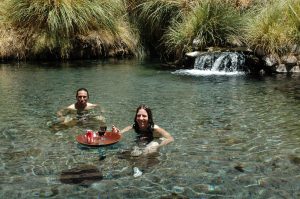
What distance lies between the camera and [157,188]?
5.11 meters

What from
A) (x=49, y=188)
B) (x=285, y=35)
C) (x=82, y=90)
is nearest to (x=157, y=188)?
(x=49, y=188)

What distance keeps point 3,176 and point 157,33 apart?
14.4 m


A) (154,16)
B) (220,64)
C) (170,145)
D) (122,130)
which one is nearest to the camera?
(170,145)

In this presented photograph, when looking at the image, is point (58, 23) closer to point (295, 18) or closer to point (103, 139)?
point (295, 18)

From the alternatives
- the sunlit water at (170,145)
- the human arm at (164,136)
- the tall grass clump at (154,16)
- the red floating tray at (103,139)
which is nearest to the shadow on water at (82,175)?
the sunlit water at (170,145)

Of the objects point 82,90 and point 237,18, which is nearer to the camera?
point 82,90

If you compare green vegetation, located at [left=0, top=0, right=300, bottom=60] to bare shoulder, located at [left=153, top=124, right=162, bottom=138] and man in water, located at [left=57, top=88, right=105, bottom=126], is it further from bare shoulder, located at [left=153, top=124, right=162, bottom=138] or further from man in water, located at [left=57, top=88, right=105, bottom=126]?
bare shoulder, located at [left=153, top=124, right=162, bottom=138]

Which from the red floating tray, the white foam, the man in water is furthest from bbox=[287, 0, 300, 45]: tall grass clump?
the red floating tray

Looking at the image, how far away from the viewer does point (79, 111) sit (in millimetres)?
8711

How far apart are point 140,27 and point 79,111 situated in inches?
442

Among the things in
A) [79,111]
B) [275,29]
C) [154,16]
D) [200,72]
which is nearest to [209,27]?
[200,72]

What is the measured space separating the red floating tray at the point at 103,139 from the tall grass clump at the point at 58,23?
37.4 feet

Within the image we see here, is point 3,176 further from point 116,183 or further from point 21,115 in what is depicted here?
point 21,115

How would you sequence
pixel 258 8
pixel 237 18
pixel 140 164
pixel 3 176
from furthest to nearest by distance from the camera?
pixel 258 8 < pixel 237 18 < pixel 140 164 < pixel 3 176
